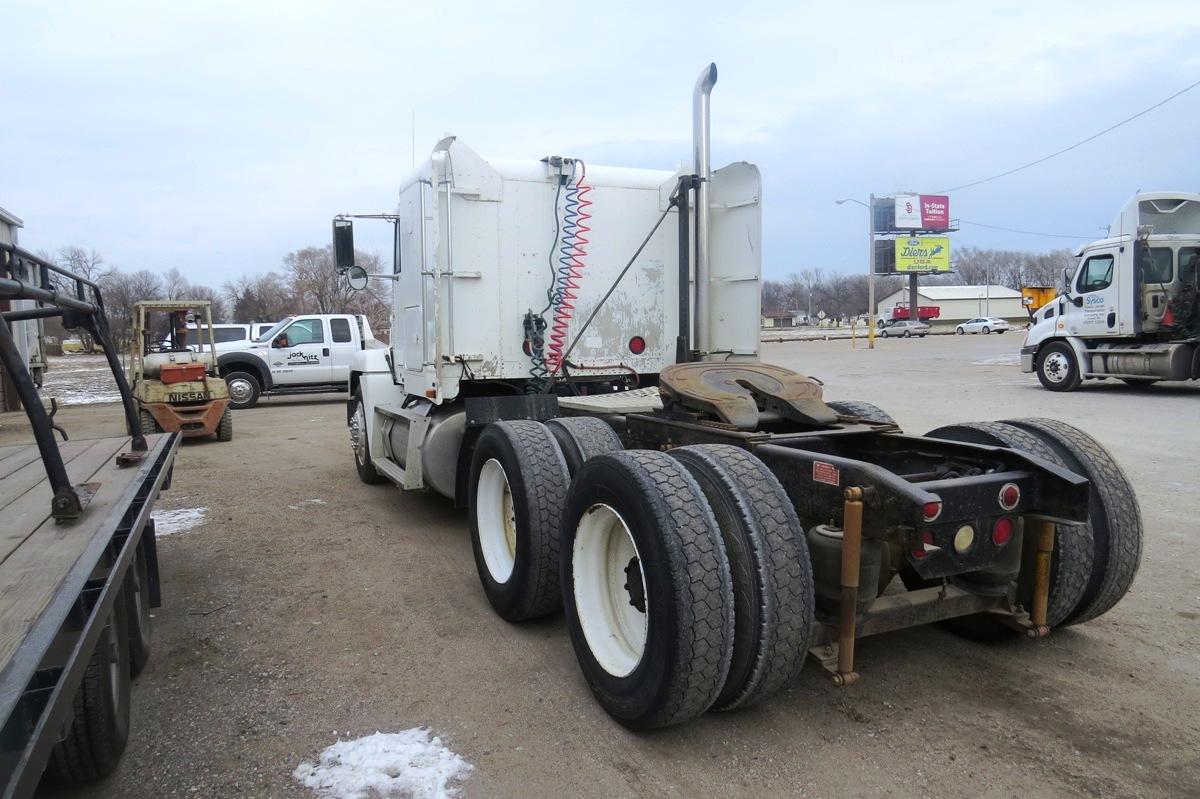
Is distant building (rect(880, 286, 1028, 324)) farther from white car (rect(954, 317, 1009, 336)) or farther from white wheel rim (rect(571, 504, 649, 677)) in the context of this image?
white wheel rim (rect(571, 504, 649, 677))

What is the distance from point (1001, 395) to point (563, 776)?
15088 millimetres

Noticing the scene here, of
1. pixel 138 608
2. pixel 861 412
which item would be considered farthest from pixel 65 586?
pixel 861 412

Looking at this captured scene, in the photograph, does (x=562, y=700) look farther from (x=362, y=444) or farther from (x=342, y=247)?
(x=362, y=444)

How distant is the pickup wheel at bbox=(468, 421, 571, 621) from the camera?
4.27m

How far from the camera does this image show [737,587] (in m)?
3.00

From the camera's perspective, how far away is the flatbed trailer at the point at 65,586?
179 centimetres

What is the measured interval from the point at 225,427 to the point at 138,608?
9604 millimetres

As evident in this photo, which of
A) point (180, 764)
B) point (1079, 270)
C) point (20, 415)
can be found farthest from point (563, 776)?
point (20, 415)

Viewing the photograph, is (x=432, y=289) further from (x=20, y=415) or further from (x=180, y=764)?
(x=20, y=415)

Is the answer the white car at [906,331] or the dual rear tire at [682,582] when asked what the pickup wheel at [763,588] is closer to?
the dual rear tire at [682,582]

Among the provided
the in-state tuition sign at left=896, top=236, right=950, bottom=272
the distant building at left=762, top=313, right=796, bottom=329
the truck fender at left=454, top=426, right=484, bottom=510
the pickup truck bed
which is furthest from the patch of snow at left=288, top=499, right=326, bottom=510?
the distant building at left=762, top=313, right=796, bottom=329

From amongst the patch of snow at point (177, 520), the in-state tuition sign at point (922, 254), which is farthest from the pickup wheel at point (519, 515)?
the in-state tuition sign at point (922, 254)

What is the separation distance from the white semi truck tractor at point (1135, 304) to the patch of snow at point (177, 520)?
15.9 m

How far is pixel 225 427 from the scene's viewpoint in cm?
1270
